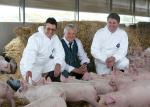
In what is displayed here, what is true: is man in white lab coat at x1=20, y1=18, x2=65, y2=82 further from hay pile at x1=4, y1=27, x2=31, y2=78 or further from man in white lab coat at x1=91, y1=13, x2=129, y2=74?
man in white lab coat at x1=91, y1=13, x2=129, y2=74

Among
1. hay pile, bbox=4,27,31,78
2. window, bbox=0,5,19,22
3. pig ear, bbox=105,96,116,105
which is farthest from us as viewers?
window, bbox=0,5,19,22

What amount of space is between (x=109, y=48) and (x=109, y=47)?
15mm

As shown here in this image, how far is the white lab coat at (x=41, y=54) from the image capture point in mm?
3902

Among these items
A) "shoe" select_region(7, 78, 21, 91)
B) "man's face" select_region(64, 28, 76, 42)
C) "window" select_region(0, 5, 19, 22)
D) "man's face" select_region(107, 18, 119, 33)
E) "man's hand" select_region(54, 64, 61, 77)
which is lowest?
"shoe" select_region(7, 78, 21, 91)

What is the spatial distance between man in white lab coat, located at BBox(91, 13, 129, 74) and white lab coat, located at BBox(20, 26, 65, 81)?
0.74 m

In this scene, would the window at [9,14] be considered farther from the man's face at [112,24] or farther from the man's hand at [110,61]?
the man's hand at [110,61]

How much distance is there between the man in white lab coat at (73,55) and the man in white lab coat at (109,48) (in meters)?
0.20

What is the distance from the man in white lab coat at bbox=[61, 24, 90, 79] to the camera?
4486mm

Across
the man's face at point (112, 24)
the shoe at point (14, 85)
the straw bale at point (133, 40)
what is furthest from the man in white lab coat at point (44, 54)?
the straw bale at point (133, 40)

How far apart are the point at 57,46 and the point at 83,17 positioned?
3.83m

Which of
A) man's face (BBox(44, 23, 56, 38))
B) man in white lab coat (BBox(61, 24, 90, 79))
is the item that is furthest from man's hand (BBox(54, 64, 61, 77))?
man's face (BBox(44, 23, 56, 38))

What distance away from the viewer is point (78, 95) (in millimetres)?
3109

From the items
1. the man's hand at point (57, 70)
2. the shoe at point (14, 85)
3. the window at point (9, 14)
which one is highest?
the window at point (9, 14)

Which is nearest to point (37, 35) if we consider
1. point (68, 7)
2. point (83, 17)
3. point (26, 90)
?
point (26, 90)
